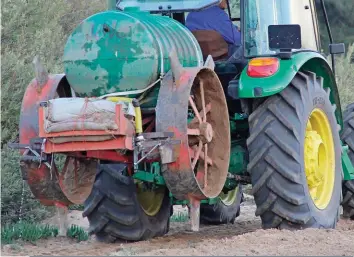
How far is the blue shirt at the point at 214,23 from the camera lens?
28.0ft

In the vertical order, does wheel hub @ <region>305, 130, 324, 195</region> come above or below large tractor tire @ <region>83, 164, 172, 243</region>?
above

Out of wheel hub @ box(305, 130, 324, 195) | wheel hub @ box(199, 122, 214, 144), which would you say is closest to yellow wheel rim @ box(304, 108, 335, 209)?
wheel hub @ box(305, 130, 324, 195)

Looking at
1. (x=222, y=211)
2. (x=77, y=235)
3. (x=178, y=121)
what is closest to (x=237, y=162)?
(x=178, y=121)

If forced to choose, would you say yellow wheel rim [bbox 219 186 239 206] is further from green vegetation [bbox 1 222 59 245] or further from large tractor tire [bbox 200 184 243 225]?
green vegetation [bbox 1 222 59 245]

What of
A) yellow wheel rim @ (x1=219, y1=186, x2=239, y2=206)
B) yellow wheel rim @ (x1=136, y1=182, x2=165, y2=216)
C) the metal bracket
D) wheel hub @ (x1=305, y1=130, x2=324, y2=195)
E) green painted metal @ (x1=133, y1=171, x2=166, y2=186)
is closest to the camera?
the metal bracket

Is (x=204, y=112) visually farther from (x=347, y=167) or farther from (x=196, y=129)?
(x=347, y=167)

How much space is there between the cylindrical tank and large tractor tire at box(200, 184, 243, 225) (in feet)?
10.9

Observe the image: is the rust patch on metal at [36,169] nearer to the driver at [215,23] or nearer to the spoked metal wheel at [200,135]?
the spoked metal wheel at [200,135]

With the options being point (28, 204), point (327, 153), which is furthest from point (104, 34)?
point (28, 204)

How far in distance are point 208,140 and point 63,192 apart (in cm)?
123

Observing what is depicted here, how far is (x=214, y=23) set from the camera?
856 cm

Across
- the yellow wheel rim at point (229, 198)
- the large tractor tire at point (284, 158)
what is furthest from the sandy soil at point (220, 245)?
the yellow wheel rim at point (229, 198)

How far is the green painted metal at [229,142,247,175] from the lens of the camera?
8055mm

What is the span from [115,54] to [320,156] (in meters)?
2.48
